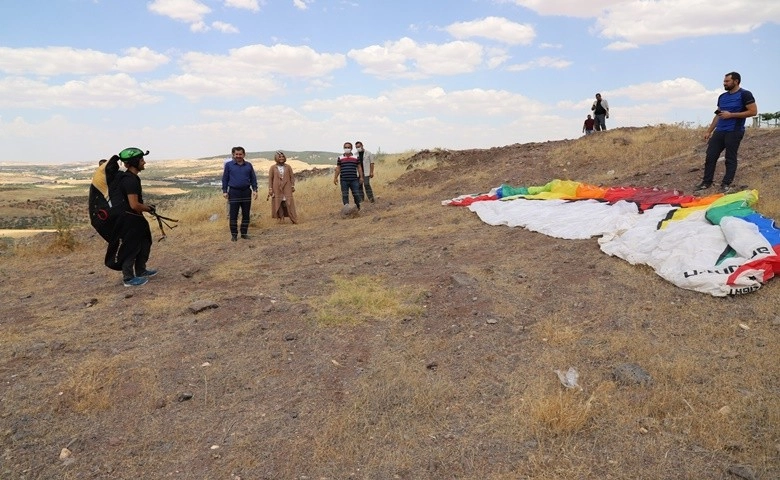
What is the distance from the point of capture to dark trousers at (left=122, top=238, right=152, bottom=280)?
18.3 ft

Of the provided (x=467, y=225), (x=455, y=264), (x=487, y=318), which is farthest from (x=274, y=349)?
(x=467, y=225)

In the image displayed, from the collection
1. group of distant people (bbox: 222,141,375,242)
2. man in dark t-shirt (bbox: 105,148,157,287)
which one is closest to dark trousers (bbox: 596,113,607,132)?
group of distant people (bbox: 222,141,375,242)

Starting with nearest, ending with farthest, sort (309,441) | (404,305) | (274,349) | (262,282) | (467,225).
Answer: (309,441) < (274,349) < (404,305) < (262,282) < (467,225)

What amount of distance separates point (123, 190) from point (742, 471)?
5.46 metres

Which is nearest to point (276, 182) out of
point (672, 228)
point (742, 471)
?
point (672, 228)

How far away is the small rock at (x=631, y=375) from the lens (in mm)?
3088

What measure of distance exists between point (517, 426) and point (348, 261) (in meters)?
3.97

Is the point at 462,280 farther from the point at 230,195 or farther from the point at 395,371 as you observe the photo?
the point at 230,195

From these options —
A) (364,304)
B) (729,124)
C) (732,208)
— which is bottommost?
(364,304)

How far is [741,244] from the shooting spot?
440 cm

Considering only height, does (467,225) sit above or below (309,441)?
above

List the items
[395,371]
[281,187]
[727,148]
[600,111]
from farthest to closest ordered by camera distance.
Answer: [600,111]
[281,187]
[727,148]
[395,371]

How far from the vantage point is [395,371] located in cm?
344

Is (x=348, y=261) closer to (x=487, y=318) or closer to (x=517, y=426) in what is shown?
(x=487, y=318)
